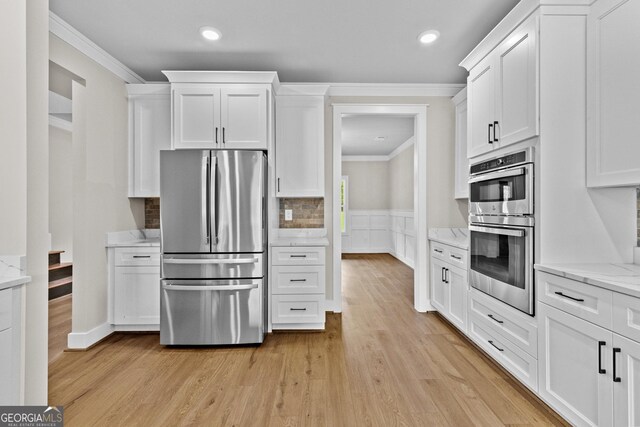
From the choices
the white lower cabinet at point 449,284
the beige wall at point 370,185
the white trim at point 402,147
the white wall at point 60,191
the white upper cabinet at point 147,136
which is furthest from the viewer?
the beige wall at point 370,185

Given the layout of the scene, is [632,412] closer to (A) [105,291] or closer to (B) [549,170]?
(B) [549,170]

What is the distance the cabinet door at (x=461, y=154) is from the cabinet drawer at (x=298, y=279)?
1803 mm

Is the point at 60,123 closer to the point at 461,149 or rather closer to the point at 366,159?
the point at 461,149

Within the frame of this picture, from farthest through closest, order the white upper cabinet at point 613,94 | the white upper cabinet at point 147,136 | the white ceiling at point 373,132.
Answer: the white ceiling at point 373,132 < the white upper cabinet at point 147,136 < the white upper cabinet at point 613,94

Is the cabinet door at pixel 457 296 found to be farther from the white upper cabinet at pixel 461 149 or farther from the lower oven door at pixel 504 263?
the white upper cabinet at pixel 461 149

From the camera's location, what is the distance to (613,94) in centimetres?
183

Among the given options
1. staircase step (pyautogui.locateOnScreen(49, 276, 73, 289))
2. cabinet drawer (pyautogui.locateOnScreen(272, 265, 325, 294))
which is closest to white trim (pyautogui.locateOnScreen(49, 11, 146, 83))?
cabinet drawer (pyautogui.locateOnScreen(272, 265, 325, 294))

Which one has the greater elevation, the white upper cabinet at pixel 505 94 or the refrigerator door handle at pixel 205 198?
the white upper cabinet at pixel 505 94

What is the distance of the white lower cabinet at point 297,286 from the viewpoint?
10.5 feet

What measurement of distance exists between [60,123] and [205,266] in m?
3.90

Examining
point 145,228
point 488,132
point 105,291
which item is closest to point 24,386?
point 105,291

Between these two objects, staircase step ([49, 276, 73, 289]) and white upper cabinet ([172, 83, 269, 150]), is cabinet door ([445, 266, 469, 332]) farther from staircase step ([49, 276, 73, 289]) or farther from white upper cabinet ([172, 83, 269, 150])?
staircase step ([49, 276, 73, 289])

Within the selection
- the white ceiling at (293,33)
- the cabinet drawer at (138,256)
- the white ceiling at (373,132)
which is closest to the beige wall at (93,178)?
the cabinet drawer at (138,256)

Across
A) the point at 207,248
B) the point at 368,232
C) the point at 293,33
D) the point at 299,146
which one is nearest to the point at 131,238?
the point at 207,248
